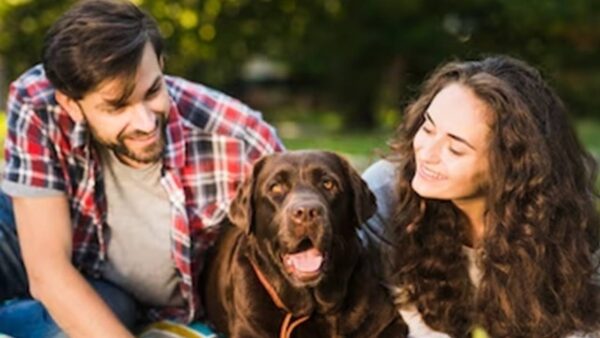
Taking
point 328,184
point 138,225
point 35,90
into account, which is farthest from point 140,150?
point 328,184

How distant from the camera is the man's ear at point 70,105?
3.81 meters

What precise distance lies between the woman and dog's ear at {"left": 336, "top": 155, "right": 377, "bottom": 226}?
167mm

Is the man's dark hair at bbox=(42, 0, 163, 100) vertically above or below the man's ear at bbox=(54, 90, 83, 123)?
above

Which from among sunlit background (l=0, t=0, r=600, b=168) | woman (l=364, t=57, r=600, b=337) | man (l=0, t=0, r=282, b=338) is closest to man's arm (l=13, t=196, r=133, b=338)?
man (l=0, t=0, r=282, b=338)

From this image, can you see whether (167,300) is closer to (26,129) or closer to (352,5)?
(26,129)

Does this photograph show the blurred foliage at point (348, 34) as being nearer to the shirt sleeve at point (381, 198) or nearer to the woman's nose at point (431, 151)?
the shirt sleeve at point (381, 198)

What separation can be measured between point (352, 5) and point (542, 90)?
669 inches

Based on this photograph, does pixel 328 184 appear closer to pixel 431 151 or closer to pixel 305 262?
pixel 305 262

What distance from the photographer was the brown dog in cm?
370

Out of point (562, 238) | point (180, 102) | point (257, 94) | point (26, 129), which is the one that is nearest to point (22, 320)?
point (26, 129)

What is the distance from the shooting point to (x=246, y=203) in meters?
3.82

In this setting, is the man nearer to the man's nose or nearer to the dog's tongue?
the man's nose

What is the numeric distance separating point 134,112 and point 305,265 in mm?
799

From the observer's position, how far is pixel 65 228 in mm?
3938
